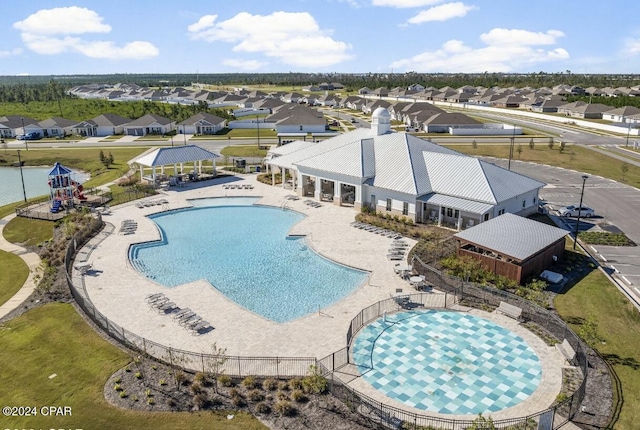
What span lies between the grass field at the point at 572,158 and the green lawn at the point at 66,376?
221 ft

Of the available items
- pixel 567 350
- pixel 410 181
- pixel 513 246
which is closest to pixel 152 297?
pixel 567 350

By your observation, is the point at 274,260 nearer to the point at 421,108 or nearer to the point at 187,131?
the point at 187,131

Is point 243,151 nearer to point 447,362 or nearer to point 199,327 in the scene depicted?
point 199,327

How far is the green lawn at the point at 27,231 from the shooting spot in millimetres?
45812

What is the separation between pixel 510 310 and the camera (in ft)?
100

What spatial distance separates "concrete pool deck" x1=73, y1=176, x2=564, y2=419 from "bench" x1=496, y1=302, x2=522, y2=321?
48cm

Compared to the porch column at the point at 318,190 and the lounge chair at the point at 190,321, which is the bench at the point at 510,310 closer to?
the lounge chair at the point at 190,321

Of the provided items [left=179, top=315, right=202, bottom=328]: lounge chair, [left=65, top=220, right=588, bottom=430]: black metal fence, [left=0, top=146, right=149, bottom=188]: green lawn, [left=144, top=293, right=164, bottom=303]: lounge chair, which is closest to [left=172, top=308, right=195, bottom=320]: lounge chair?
[left=179, top=315, right=202, bottom=328]: lounge chair

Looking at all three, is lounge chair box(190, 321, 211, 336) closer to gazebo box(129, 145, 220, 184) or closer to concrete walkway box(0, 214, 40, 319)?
concrete walkway box(0, 214, 40, 319)

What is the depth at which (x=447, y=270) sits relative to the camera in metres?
36.7

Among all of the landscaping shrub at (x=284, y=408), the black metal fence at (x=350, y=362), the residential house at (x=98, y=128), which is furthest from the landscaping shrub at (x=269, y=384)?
the residential house at (x=98, y=128)

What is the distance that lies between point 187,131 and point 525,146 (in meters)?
78.6

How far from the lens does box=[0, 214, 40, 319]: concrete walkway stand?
32.7m

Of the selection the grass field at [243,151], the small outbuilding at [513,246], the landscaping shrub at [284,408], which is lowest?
the landscaping shrub at [284,408]
